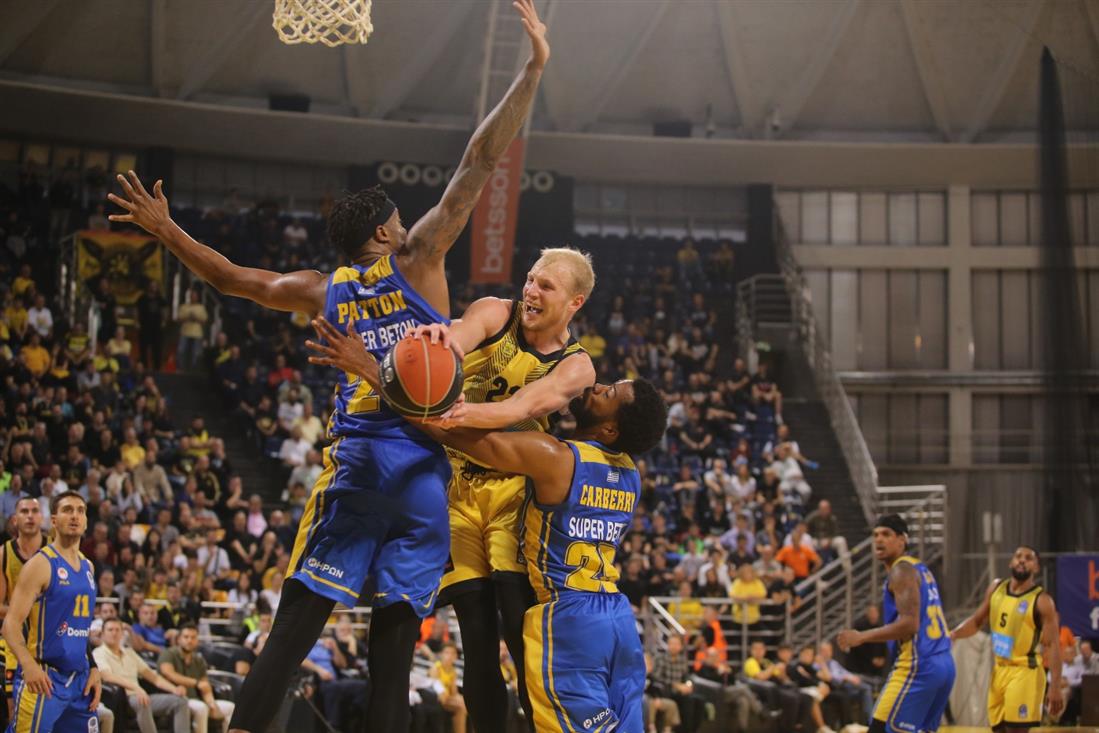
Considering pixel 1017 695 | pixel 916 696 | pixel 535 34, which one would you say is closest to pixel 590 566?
pixel 535 34

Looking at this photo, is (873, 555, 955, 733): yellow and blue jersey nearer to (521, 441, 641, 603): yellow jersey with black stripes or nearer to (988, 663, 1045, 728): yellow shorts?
(988, 663, 1045, 728): yellow shorts

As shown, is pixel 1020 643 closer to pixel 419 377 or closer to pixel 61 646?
pixel 61 646

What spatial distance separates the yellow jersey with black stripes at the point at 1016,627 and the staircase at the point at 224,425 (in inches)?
417

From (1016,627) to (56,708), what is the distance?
769 centimetres

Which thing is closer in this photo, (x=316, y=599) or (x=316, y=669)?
(x=316, y=599)

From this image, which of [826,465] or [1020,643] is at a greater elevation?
[826,465]

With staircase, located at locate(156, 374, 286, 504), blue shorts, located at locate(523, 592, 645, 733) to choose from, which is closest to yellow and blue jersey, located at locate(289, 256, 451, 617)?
blue shorts, located at locate(523, 592, 645, 733)

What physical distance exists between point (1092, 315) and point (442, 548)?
19.5 metres

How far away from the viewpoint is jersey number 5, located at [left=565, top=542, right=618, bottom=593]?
560 cm

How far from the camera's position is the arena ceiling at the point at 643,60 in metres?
22.8

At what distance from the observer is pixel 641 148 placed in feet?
86.2

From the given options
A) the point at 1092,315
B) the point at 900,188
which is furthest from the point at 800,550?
the point at 900,188

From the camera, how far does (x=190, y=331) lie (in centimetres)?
2122

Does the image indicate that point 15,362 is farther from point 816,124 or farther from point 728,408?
point 816,124
